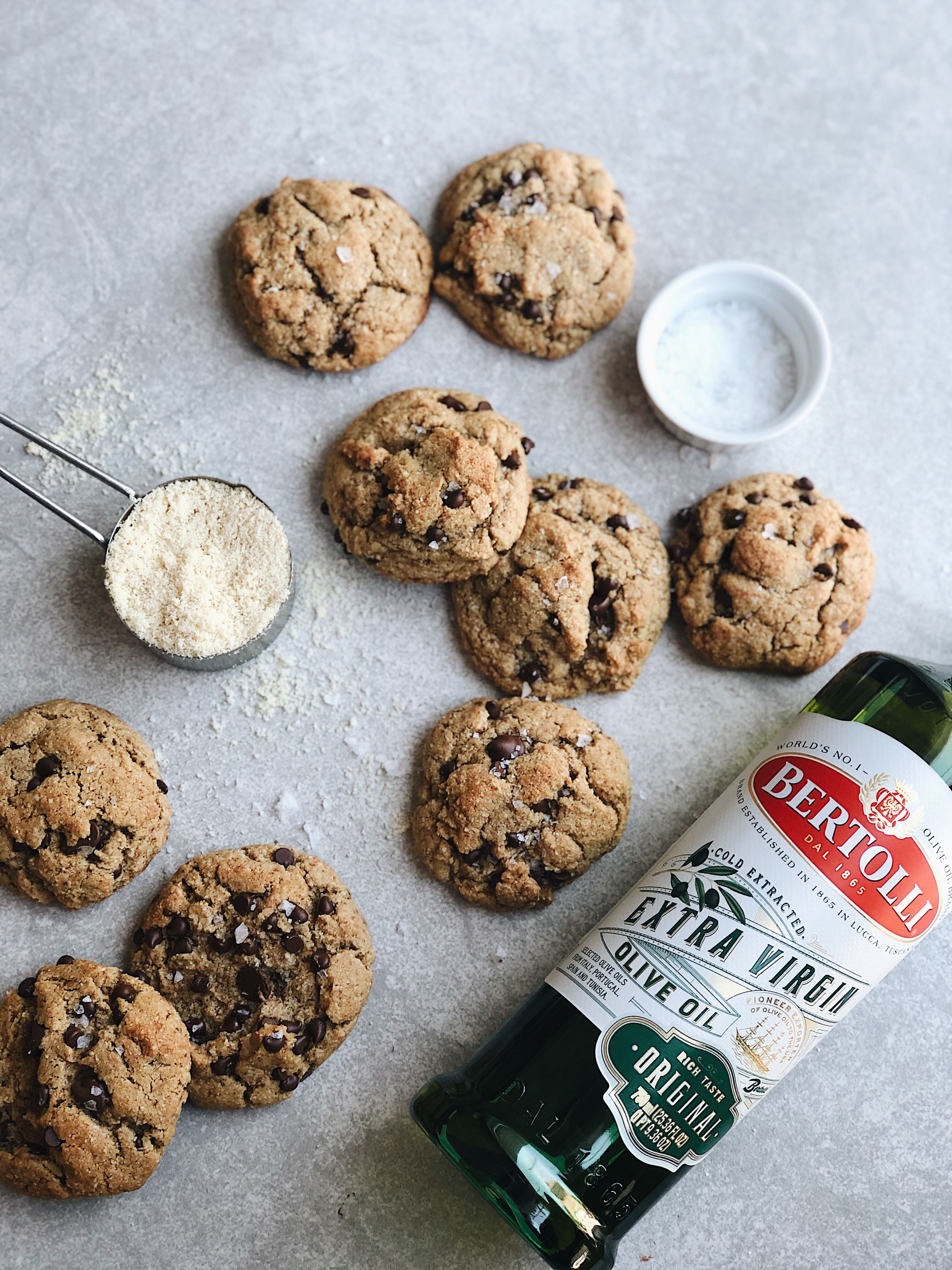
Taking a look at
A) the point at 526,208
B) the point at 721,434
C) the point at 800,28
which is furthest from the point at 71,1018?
the point at 800,28

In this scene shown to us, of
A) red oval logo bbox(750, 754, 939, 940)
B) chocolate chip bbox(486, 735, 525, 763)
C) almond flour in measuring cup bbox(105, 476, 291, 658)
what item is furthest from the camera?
chocolate chip bbox(486, 735, 525, 763)

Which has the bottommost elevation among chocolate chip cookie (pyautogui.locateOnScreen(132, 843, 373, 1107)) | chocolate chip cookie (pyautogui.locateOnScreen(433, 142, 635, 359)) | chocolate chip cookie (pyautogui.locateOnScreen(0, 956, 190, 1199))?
chocolate chip cookie (pyautogui.locateOnScreen(0, 956, 190, 1199))

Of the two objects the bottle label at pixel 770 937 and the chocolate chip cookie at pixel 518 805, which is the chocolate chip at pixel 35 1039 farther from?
the bottle label at pixel 770 937

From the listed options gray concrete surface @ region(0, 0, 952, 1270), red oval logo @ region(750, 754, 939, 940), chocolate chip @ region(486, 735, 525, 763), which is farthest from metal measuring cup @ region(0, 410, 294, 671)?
red oval logo @ region(750, 754, 939, 940)

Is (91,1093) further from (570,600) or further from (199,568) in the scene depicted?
(570,600)

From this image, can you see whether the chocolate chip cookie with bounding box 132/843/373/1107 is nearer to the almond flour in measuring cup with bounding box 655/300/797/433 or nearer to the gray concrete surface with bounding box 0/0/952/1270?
the gray concrete surface with bounding box 0/0/952/1270

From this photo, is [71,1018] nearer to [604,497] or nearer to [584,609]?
[584,609]
